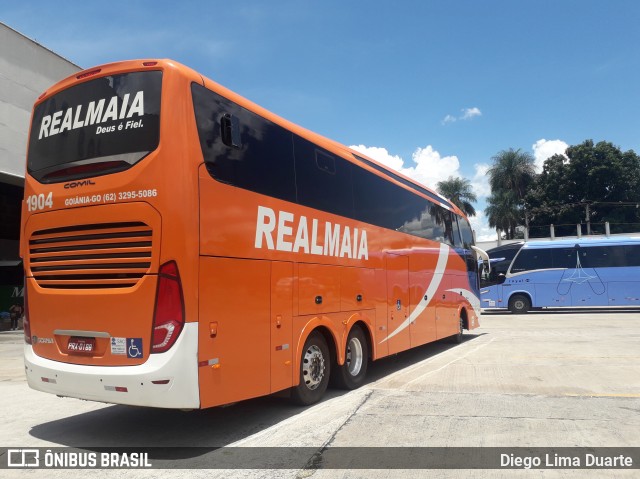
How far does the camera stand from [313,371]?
266 inches

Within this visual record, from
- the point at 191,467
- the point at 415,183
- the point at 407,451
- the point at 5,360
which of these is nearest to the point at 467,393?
the point at 407,451

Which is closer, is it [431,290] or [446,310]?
[431,290]

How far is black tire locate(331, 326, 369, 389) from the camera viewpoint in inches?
294

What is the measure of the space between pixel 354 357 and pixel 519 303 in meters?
18.3

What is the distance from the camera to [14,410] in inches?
268

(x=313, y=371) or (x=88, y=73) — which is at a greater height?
(x=88, y=73)

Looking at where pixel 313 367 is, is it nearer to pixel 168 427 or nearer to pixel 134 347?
pixel 168 427

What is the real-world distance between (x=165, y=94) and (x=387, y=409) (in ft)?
15.1

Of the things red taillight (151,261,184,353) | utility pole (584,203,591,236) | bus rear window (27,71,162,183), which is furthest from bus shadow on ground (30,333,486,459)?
utility pole (584,203,591,236)

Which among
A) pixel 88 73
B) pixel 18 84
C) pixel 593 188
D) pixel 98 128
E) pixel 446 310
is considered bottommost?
pixel 446 310

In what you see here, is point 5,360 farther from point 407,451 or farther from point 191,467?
point 407,451

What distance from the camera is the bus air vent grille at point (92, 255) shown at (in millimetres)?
4789

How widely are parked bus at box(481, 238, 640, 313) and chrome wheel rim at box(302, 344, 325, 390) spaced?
1744cm

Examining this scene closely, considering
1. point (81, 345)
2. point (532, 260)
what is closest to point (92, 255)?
point (81, 345)
